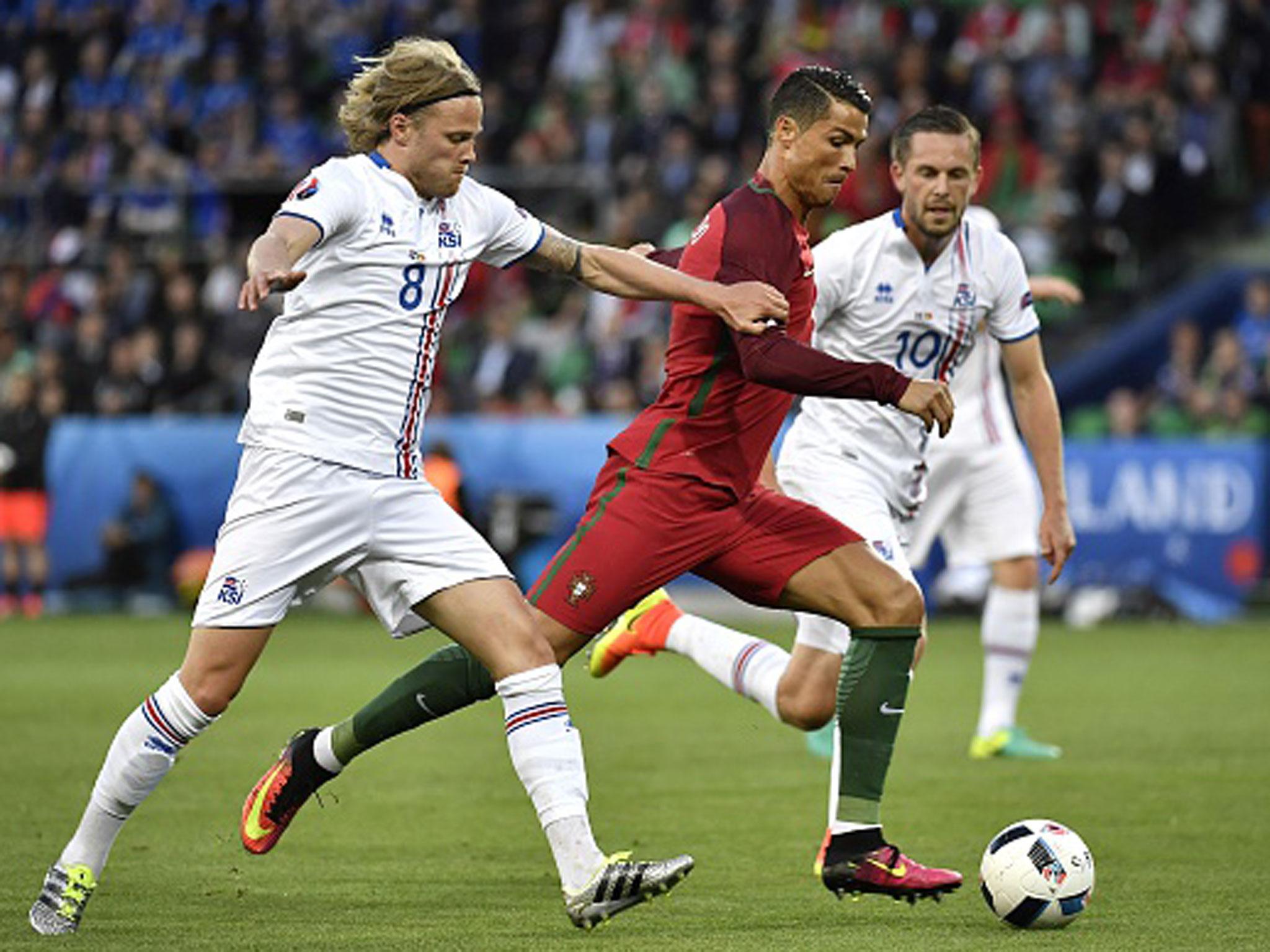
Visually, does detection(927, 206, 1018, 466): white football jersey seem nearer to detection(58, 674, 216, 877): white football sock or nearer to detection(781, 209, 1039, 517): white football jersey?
detection(781, 209, 1039, 517): white football jersey

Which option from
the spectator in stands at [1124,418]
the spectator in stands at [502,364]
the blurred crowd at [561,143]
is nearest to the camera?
the spectator in stands at [1124,418]

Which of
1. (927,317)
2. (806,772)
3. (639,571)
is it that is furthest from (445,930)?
(806,772)

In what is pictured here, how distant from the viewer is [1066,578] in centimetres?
2003

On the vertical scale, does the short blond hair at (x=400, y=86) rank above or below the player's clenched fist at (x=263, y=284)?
above

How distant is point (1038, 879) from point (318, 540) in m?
2.21

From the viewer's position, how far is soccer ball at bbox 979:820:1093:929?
268 inches

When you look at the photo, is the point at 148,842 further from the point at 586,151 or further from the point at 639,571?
the point at 586,151

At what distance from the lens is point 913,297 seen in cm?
873

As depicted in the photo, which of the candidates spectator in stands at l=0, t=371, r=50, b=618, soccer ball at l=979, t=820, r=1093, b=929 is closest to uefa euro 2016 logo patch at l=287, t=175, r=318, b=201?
soccer ball at l=979, t=820, r=1093, b=929

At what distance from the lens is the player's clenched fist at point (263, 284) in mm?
6000

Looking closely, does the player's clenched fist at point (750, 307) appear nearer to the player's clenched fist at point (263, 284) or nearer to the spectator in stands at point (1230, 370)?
the player's clenched fist at point (263, 284)

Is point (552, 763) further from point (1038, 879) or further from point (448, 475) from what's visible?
point (448, 475)

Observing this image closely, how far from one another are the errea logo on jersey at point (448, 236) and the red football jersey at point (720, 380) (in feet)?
2.33

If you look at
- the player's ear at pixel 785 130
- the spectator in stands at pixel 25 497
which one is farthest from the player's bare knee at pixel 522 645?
the spectator in stands at pixel 25 497
